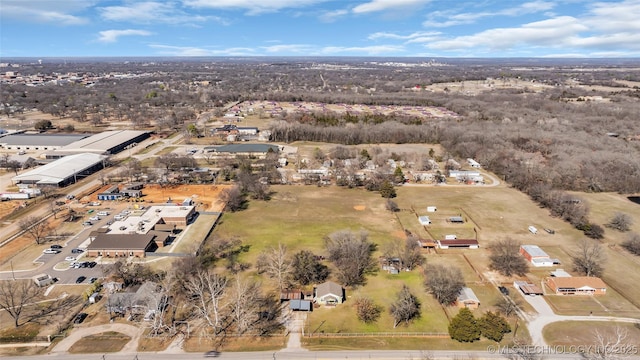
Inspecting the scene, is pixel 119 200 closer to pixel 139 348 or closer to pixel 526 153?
pixel 139 348

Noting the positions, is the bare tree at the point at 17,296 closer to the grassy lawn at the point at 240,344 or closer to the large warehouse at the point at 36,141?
the grassy lawn at the point at 240,344

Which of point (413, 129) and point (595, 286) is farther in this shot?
point (413, 129)

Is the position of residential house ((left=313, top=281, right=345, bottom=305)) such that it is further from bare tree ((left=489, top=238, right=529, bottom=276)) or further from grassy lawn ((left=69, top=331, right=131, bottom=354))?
bare tree ((left=489, top=238, right=529, bottom=276))

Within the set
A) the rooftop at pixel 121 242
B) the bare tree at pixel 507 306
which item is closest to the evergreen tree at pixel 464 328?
the bare tree at pixel 507 306

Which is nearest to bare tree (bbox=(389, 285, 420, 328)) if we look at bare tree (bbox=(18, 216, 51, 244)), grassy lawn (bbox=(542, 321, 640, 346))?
grassy lawn (bbox=(542, 321, 640, 346))

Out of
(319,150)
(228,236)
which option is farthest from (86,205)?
(319,150)

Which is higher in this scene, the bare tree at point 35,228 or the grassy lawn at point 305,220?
the bare tree at point 35,228
